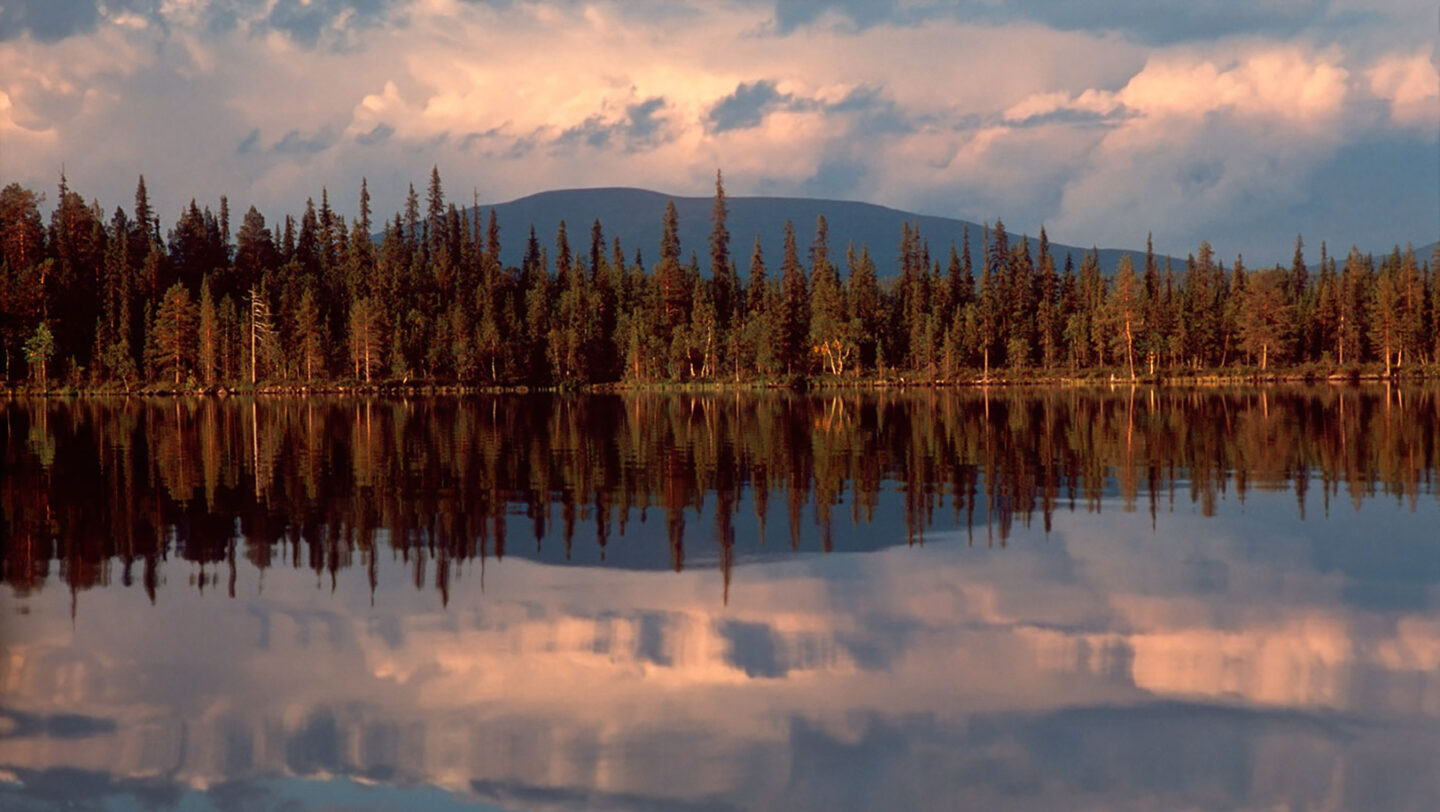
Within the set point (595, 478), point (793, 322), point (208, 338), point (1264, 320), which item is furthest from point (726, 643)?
point (1264, 320)

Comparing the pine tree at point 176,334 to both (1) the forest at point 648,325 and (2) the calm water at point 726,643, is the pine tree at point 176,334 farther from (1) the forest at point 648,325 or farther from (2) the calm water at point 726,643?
(2) the calm water at point 726,643

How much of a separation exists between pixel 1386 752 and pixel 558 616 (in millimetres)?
11057

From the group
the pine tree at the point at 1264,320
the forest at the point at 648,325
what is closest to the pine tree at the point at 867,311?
the forest at the point at 648,325

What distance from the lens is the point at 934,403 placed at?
93938 mm

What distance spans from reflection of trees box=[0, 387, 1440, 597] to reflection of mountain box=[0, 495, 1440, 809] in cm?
305

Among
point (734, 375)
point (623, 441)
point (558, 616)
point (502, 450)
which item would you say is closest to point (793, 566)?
point (558, 616)

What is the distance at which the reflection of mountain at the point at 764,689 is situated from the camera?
11.9 meters

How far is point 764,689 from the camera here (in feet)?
47.9

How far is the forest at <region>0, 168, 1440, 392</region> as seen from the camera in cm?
15525

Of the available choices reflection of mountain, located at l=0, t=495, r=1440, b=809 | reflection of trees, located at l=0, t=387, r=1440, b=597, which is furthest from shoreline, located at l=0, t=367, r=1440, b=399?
reflection of mountain, located at l=0, t=495, r=1440, b=809

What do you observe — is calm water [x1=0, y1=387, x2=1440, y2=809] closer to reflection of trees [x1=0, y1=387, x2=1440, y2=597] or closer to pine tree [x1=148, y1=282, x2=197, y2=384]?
reflection of trees [x1=0, y1=387, x2=1440, y2=597]

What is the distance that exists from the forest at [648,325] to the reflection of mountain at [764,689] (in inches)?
5301

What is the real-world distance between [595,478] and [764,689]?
23.6 meters

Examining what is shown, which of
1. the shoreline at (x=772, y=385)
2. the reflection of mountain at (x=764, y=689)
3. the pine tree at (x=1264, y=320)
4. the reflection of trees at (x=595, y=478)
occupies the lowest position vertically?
the reflection of mountain at (x=764, y=689)
